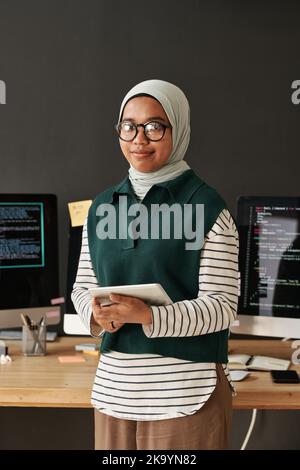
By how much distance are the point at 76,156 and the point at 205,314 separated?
137 centimetres

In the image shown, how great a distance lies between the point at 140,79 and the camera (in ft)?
9.17

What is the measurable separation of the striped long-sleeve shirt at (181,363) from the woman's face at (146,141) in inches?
7.9

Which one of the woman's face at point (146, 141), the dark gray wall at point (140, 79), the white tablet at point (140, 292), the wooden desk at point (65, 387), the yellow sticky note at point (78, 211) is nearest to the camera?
the white tablet at point (140, 292)

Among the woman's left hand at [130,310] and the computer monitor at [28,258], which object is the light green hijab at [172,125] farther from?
the computer monitor at [28,258]

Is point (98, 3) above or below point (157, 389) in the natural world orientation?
above

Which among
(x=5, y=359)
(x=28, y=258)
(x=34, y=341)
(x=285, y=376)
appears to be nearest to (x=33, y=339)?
(x=34, y=341)

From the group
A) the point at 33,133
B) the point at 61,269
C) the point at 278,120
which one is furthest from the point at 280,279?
the point at 33,133

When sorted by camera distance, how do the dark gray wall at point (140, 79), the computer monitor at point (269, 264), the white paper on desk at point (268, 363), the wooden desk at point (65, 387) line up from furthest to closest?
the dark gray wall at point (140, 79), the computer monitor at point (269, 264), the white paper on desk at point (268, 363), the wooden desk at point (65, 387)

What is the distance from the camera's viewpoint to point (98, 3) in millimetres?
2773

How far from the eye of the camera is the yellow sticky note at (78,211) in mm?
2650

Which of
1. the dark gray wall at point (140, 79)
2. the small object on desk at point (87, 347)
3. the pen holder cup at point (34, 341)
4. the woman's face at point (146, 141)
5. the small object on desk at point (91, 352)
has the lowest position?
the small object on desk at point (91, 352)

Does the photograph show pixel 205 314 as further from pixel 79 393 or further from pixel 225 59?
pixel 225 59

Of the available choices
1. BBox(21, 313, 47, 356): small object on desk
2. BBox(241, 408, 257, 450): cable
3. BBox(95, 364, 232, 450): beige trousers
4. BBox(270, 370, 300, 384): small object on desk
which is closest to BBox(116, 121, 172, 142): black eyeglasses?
BBox(95, 364, 232, 450): beige trousers

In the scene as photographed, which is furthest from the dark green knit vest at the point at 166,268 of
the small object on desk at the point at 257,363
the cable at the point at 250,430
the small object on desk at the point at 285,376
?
the cable at the point at 250,430
